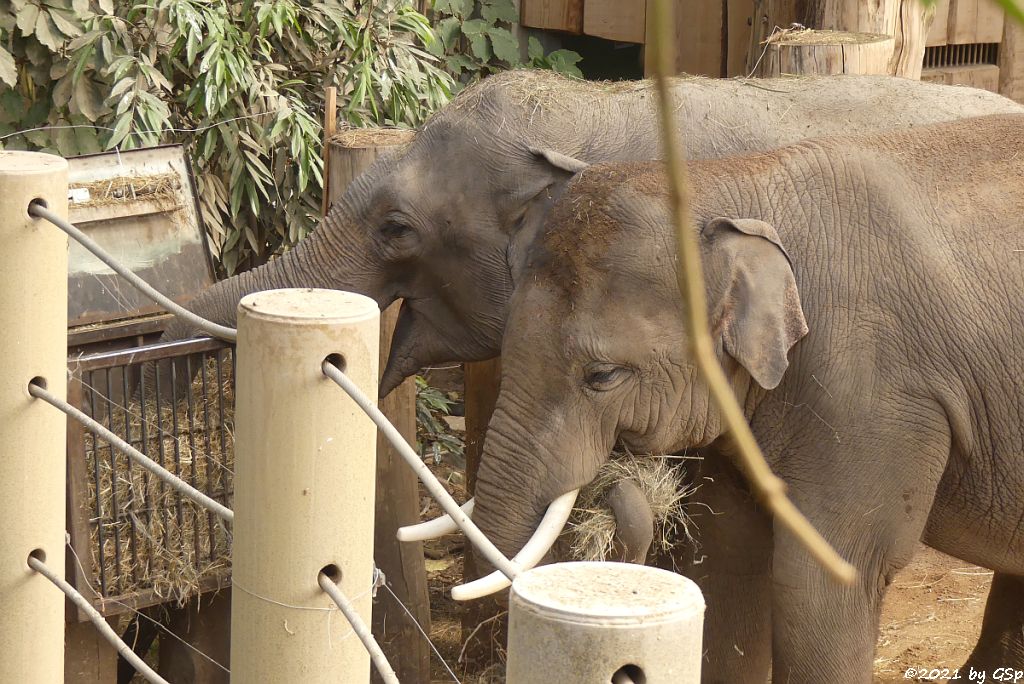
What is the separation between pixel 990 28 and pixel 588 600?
571cm

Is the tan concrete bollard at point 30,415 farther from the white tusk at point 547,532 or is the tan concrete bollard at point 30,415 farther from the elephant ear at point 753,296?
the elephant ear at point 753,296

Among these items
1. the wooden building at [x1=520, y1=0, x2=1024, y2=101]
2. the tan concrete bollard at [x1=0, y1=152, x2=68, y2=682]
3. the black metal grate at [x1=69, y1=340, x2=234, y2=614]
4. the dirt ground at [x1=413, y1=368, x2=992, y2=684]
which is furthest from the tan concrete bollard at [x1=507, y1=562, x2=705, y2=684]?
the wooden building at [x1=520, y1=0, x2=1024, y2=101]

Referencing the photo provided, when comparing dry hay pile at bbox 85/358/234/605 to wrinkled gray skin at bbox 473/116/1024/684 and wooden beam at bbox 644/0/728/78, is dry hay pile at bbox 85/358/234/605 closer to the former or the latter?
wrinkled gray skin at bbox 473/116/1024/684

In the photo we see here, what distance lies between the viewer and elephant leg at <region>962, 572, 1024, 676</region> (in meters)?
4.20

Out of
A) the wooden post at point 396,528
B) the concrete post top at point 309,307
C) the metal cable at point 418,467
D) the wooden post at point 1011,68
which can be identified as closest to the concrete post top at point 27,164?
the concrete post top at point 309,307

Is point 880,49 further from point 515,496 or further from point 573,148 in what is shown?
point 515,496

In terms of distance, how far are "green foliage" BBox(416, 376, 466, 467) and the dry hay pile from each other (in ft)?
6.38

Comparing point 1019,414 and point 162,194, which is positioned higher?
point 162,194

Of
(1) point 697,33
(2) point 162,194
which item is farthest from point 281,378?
(1) point 697,33

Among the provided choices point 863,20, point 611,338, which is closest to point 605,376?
point 611,338

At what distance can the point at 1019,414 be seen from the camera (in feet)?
10.4

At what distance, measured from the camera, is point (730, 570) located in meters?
3.88

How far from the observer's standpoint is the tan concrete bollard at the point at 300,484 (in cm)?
159

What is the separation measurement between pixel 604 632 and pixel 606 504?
6.73 ft
